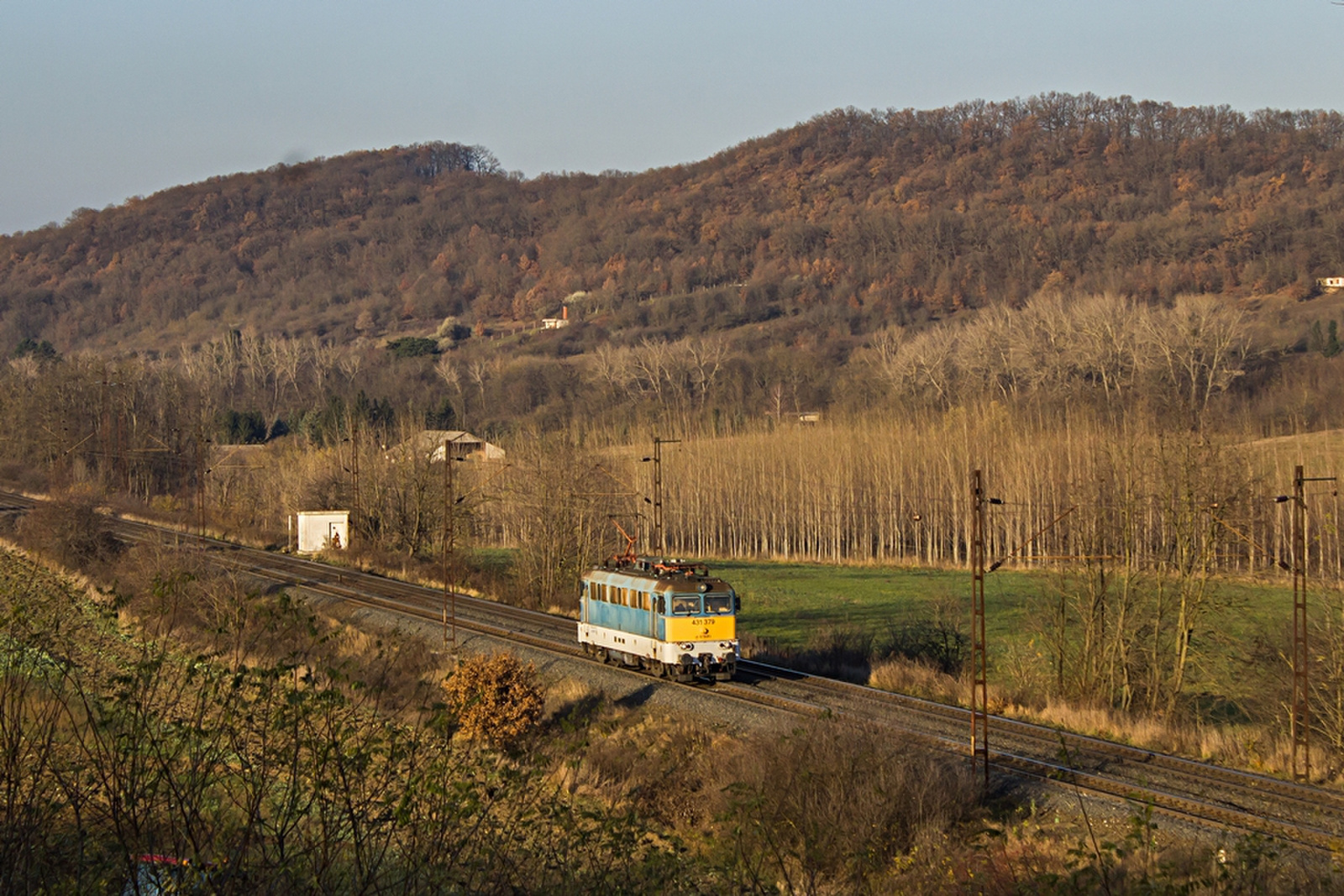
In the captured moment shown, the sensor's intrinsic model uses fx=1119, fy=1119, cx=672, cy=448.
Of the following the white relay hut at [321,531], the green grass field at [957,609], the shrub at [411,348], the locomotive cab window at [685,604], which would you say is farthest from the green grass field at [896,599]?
the shrub at [411,348]

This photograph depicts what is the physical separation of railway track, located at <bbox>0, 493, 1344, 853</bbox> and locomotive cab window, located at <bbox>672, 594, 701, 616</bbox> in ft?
6.40

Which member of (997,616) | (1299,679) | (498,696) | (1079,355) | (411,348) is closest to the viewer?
(1299,679)

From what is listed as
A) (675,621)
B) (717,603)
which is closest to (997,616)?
(717,603)

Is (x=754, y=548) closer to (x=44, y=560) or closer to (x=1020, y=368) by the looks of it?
(x=44, y=560)

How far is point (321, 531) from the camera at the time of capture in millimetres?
57062

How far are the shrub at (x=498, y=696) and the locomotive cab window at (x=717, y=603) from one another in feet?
16.1

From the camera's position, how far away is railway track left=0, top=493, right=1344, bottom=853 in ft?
56.7

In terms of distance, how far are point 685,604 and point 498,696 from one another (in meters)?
5.65

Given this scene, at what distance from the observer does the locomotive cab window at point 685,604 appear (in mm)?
27219

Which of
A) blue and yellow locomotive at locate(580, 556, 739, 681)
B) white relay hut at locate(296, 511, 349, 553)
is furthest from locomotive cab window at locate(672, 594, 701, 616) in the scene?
white relay hut at locate(296, 511, 349, 553)

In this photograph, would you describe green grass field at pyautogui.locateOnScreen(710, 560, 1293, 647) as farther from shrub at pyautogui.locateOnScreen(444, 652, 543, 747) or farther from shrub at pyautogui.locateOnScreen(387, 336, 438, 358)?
shrub at pyautogui.locateOnScreen(387, 336, 438, 358)

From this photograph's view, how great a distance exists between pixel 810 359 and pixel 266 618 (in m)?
138

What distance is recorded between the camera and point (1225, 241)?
18212cm

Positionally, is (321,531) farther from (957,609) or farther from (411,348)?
(411,348)
